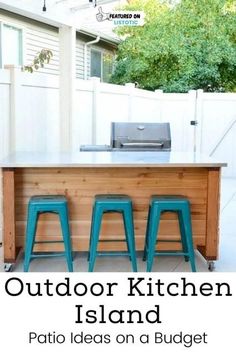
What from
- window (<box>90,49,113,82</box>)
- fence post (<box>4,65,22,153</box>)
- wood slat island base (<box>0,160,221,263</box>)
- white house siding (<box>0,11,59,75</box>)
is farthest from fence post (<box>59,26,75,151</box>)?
window (<box>90,49,113,82</box>)

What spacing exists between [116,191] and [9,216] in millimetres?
856

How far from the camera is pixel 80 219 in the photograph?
409 centimetres

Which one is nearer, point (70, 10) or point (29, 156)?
point (29, 156)

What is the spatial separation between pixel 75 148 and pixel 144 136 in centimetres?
99

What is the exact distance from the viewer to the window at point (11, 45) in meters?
8.26

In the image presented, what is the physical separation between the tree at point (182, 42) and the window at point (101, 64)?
8.1 inches

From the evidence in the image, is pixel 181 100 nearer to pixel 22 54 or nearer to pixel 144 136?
pixel 22 54

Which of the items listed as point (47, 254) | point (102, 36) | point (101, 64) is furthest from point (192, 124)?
point (47, 254)

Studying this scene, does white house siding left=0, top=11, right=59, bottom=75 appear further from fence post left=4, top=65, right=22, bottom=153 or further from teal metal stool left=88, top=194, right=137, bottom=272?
teal metal stool left=88, top=194, right=137, bottom=272

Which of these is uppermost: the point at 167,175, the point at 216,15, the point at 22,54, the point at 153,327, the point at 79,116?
the point at 216,15

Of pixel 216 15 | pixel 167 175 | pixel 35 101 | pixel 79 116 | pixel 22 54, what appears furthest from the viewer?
pixel 216 15

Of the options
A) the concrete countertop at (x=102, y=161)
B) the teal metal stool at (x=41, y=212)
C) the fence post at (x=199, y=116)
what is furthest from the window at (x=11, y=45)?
the teal metal stool at (x=41, y=212)

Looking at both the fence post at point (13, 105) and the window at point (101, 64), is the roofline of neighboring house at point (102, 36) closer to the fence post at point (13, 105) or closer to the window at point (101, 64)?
the window at point (101, 64)

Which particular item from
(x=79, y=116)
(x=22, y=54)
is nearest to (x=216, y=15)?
(x=22, y=54)
